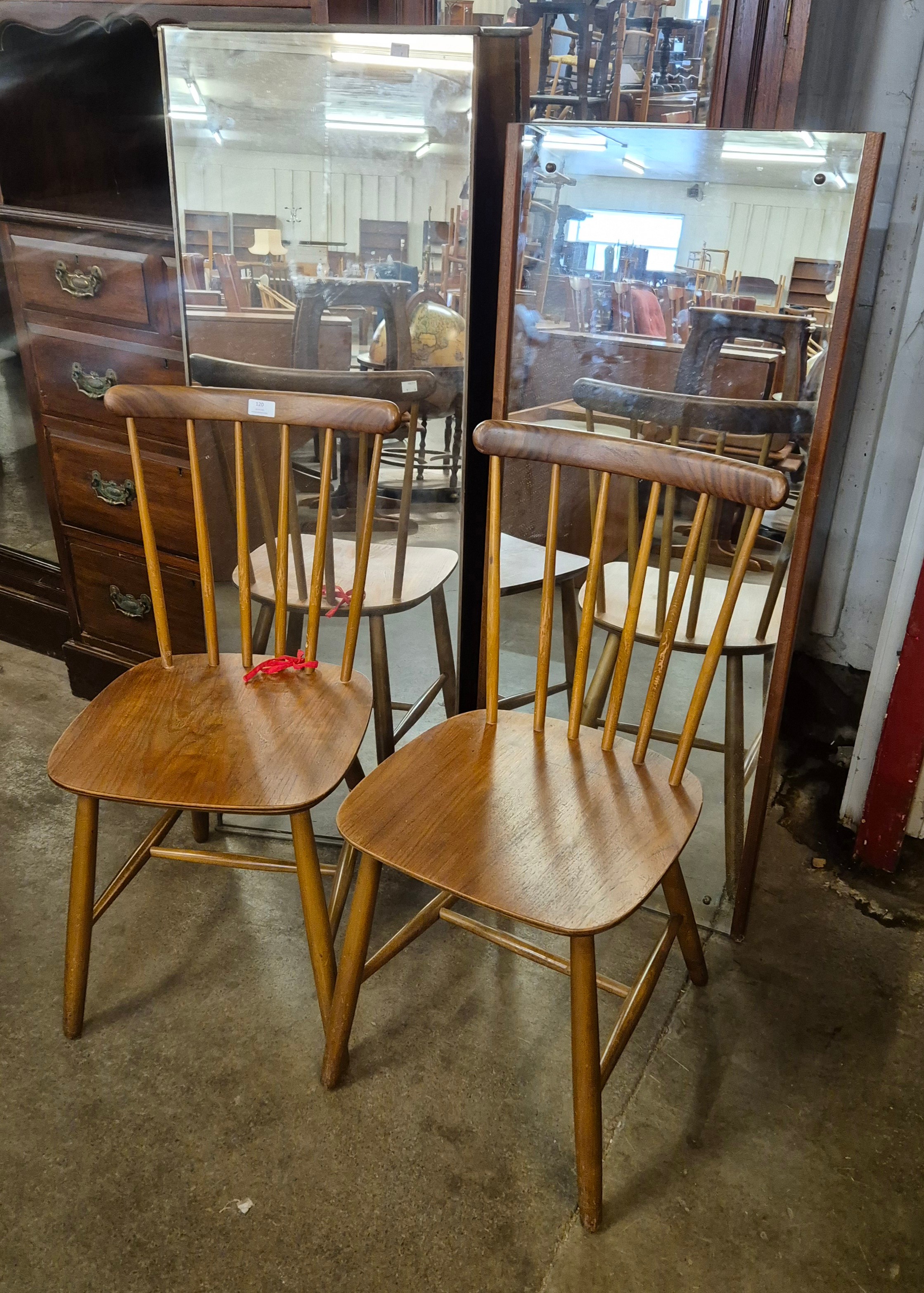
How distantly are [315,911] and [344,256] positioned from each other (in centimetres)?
102

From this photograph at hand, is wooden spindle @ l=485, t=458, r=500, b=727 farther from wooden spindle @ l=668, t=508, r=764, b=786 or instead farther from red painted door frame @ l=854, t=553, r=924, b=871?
red painted door frame @ l=854, t=553, r=924, b=871

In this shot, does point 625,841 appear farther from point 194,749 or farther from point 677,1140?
point 194,749

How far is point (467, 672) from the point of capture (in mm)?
1781

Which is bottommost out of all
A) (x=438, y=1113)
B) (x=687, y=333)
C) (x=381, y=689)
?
(x=438, y=1113)

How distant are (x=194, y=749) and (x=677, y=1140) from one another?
87 cm

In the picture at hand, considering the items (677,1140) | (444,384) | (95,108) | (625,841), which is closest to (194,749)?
(625,841)

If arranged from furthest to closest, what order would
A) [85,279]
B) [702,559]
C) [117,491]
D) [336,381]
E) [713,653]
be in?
[117,491], [85,279], [336,381], [702,559], [713,653]

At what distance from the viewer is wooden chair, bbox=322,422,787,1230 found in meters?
1.10

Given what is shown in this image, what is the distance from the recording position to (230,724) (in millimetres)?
1381

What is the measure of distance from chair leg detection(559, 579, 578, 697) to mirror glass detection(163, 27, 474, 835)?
0.20 m

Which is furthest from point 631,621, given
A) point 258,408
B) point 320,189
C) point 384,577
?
point 320,189

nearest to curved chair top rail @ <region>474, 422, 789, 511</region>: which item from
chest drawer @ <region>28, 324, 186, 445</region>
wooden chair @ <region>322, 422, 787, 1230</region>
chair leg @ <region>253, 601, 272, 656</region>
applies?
wooden chair @ <region>322, 422, 787, 1230</region>

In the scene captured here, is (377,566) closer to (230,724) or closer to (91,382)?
(230,724)

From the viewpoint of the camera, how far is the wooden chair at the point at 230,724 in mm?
1244
